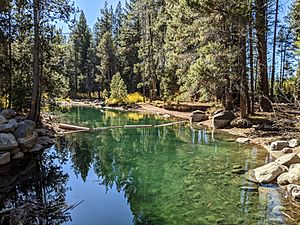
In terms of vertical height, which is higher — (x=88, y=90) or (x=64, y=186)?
(x=88, y=90)

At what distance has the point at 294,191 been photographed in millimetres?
6781

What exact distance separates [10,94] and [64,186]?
307 inches

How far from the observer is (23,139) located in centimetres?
1080

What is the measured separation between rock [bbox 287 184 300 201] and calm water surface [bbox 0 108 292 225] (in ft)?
1.01

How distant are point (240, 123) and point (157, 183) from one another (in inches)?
352

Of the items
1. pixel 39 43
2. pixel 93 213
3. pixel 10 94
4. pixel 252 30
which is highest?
pixel 252 30

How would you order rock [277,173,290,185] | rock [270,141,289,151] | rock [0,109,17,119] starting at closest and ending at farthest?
rock [277,173,290,185]
rock [270,141,289,151]
rock [0,109,17,119]

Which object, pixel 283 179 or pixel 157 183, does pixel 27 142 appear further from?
pixel 283 179

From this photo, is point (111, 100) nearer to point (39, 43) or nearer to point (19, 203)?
point (39, 43)

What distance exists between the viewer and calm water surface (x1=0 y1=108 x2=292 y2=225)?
6.21 metres

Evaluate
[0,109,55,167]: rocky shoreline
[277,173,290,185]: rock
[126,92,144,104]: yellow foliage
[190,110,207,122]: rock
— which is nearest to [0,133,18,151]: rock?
[0,109,55,167]: rocky shoreline

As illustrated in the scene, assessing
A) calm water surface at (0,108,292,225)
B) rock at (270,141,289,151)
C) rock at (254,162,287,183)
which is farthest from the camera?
rock at (270,141,289,151)

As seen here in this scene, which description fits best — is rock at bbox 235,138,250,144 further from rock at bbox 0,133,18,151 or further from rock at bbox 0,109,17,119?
rock at bbox 0,109,17,119

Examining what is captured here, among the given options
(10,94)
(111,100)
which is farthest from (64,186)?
(111,100)
